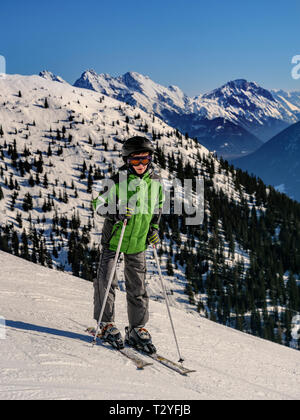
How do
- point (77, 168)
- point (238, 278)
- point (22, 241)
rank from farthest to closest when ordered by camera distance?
point (77, 168)
point (238, 278)
point (22, 241)

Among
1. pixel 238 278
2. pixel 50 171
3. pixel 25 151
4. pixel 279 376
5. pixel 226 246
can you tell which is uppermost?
pixel 25 151

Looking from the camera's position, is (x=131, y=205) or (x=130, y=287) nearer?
(x=131, y=205)

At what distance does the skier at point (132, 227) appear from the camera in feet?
19.0

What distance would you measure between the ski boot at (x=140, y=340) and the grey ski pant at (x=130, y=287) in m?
0.13

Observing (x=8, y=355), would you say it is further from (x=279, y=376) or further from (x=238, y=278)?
(x=238, y=278)

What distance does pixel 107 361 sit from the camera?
5.02 m

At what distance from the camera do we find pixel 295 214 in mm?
155625

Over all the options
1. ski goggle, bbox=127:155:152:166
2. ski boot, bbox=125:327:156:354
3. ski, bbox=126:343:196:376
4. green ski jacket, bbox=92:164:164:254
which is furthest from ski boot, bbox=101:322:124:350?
ski goggle, bbox=127:155:152:166

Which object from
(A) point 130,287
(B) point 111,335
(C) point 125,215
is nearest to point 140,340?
(B) point 111,335

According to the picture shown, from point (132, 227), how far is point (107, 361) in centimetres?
221

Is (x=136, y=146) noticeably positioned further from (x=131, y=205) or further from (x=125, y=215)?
(x=125, y=215)

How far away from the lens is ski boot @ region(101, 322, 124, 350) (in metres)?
5.72

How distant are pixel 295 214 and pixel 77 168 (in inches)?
3987

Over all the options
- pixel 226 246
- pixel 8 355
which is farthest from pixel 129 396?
pixel 226 246
